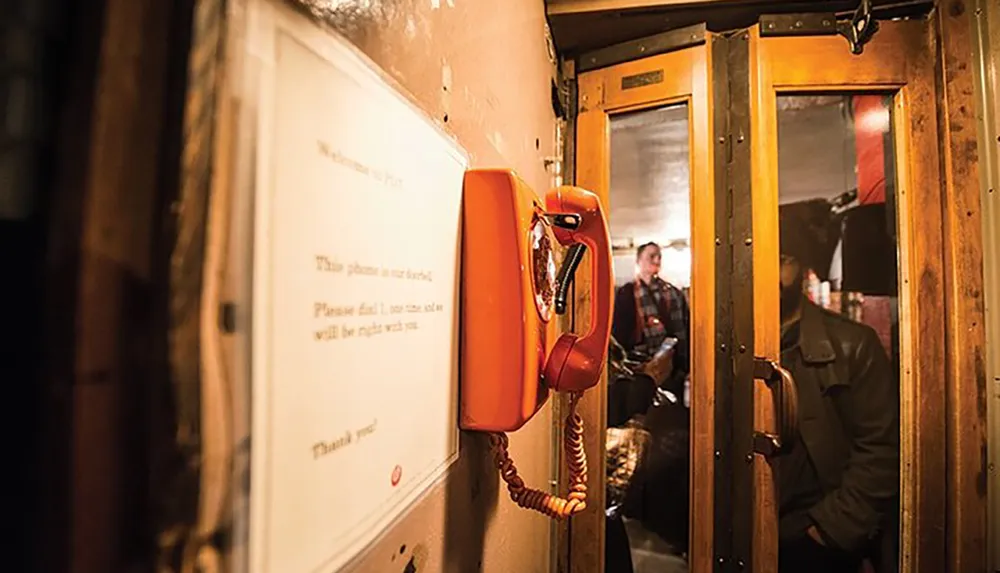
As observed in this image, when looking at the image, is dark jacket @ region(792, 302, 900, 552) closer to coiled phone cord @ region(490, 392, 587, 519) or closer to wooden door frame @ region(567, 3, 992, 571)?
wooden door frame @ region(567, 3, 992, 571)

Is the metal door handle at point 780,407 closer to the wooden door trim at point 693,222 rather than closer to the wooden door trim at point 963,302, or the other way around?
the wooden door trim at point 693,222

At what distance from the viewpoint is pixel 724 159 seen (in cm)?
126

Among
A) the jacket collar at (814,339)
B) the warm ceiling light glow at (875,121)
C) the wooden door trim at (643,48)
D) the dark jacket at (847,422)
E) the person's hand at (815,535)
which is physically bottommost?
the person's hand at (815,535)

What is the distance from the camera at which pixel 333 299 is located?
309 mm

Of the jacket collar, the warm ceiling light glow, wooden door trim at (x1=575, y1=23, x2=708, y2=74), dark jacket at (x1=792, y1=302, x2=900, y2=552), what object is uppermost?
wooden door trim at (x1=575, y1=23, x2=708, y2=74)

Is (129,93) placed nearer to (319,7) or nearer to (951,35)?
(319,7)

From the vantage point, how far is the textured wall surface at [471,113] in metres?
0.43

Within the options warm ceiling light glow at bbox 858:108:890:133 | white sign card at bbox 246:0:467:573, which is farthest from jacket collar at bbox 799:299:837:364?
white sign card at bbox 246:0:467:573

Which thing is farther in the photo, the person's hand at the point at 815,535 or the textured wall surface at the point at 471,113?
the person's hand at the point at 815,535

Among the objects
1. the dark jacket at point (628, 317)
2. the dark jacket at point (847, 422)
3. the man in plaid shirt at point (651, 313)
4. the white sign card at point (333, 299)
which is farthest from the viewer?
the dark jacket at point (628, 317)

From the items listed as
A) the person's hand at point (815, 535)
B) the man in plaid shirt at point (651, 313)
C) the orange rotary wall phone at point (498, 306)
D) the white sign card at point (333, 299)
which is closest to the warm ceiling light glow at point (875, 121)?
the man in plaid shirt at point (651, 313)

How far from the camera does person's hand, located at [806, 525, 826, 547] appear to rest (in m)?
1.28

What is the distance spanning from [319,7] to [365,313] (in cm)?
21

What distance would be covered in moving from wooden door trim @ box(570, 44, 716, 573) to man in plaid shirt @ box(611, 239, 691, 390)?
56 mm
